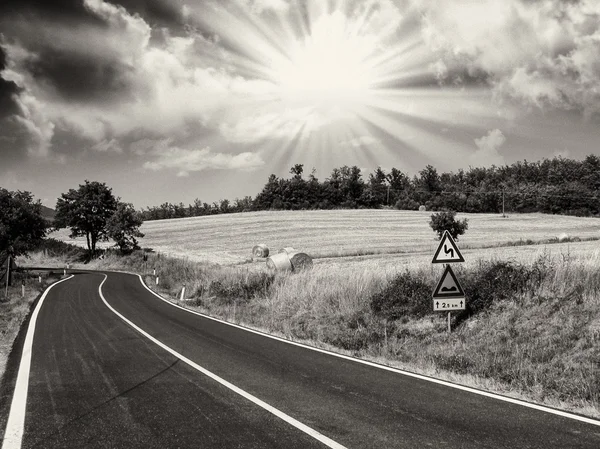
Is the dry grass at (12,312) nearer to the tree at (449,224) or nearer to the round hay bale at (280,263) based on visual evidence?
the round hay bale at (280,263)

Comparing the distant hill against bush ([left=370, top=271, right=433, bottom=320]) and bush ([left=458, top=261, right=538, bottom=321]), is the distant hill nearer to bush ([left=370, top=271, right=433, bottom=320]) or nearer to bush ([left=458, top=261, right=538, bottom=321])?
bush ([left=370, top=271, right=433, bottom=320])

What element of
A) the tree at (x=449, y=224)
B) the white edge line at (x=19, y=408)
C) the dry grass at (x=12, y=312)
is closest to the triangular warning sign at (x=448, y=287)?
the white edge line at (x=19, y=408)

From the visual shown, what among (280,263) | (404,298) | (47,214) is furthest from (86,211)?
(404,298)

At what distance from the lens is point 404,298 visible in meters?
14.4

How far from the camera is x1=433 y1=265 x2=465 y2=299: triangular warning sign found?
1163 cm

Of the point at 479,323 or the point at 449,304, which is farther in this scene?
the point at 479,323

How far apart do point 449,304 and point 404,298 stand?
2803mm

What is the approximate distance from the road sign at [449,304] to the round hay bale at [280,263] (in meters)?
17.2

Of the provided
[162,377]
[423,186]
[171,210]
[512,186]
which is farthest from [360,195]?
[162,377]

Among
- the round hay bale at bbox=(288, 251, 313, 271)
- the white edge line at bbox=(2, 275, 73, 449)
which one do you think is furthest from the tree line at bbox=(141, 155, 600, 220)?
the white edge line at bbox=(2, 275, 73, 449)

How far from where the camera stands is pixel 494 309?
12406 millimetres

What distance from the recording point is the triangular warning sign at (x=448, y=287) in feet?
38.2

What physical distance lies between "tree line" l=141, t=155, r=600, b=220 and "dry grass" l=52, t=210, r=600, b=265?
17.1 metres

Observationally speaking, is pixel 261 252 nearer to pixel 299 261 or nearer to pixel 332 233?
pixel 299 261
